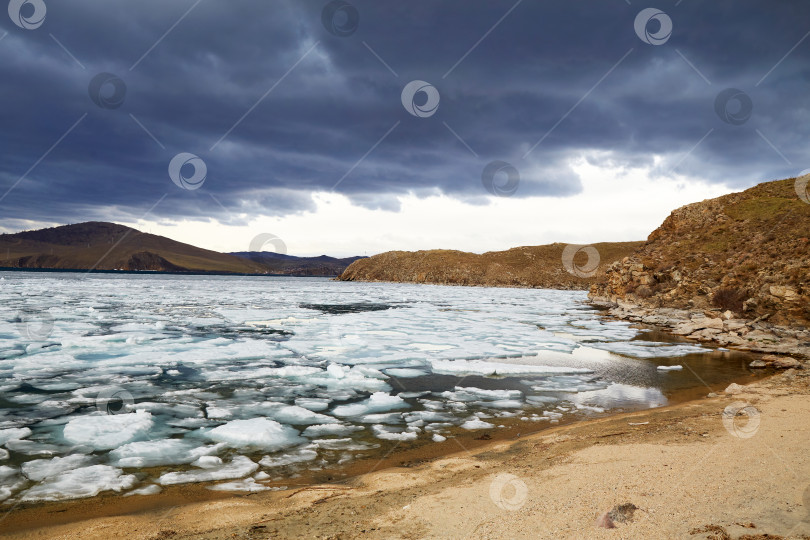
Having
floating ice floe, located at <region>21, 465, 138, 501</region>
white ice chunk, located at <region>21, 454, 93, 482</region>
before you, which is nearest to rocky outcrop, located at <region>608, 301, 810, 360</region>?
floating ice floe, located at <region>21, 465, 138, 501</region>

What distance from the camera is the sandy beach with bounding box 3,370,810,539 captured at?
296cm

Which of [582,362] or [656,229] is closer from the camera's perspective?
[582,362]

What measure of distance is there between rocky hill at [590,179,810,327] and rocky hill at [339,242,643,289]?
5460 cm

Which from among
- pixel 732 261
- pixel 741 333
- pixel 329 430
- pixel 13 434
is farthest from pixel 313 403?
pixel 732 261

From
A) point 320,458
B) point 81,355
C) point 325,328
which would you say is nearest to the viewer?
point 320,458

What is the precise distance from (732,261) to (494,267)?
75.5m

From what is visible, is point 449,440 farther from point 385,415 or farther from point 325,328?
point 325,328

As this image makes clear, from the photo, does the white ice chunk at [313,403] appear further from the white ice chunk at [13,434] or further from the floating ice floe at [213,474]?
the white ice chunk at [13,434]

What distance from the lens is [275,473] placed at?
15.3ft

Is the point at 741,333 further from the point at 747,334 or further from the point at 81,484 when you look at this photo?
the point at 81,484

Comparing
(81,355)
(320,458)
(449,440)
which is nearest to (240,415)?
(320,458)

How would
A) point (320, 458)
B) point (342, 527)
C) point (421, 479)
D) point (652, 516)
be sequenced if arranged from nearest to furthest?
point (652, 516), point (342, 527), point (421, 479), point (320, 458)

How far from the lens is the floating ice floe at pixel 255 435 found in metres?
5.43

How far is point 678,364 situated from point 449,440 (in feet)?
27.5
